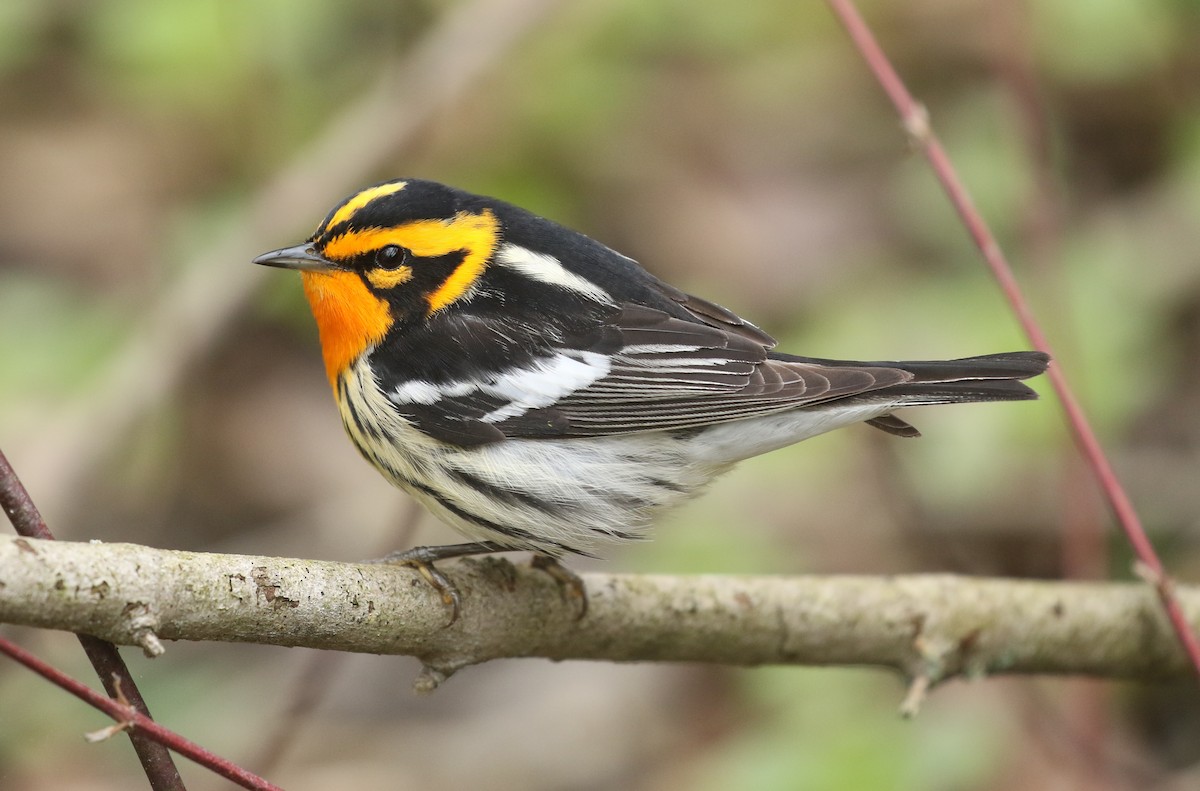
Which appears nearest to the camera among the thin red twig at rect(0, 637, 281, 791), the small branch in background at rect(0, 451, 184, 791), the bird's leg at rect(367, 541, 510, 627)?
the thin red twig at rect(0, 637, 281, 791)

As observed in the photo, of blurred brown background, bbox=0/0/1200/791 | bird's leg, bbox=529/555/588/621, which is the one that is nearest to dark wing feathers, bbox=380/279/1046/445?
bird's leg, bbox=529/555/588/621

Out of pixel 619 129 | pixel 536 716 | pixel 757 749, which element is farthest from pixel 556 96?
pixel 757 749

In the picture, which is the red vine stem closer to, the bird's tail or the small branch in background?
the bird's tail

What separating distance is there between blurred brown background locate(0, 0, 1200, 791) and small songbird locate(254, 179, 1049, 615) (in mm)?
580

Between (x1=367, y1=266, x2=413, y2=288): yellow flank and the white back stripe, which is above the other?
the white back stripe

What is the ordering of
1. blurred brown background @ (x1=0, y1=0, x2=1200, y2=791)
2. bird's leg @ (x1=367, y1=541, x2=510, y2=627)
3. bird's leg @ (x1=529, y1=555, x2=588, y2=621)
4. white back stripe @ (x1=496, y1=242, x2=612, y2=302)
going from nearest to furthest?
bird's leg @ (x1=367, y1=541, x2=510, y2=627) < bird's leg @ (x1=529, y1=555, x2=588, y2=621) < white back stripe @ (x1=496, y1=242, x2=612, y2=302) < blurred brown background @ (x1=0, y1=0, x2=1200, y2=791)

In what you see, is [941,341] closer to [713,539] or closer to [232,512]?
[713,539]

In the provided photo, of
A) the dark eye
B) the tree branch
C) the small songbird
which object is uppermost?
the dark eye

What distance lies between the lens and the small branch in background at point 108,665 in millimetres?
2018

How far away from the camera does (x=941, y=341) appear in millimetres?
5164

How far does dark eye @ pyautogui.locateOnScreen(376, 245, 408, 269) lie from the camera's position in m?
3.31

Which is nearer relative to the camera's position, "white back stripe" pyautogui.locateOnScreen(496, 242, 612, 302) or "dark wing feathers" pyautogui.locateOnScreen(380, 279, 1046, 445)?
"dark wing feathers" pyautogui.locateOnScreen(380, 279, 1046, 445)

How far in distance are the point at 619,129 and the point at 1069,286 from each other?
9.28ft

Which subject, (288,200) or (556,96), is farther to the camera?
(556,96)
